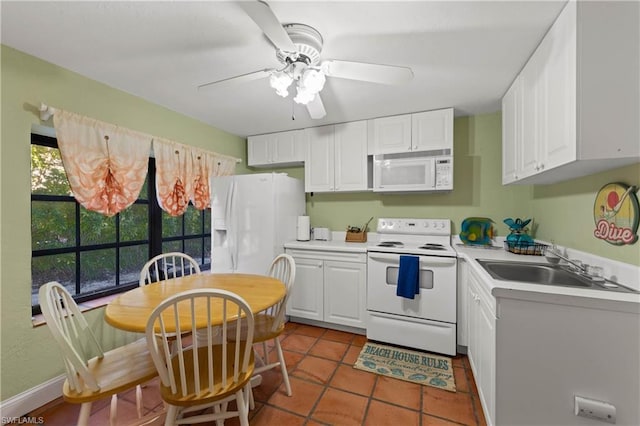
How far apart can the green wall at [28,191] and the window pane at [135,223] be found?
734 millimetres

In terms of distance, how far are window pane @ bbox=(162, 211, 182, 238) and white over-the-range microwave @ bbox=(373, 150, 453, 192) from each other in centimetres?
226

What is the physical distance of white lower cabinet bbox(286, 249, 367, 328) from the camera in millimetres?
2637

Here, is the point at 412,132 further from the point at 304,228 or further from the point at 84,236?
the point at 84,236

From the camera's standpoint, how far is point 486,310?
5.03 feet

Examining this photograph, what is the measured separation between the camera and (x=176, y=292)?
167cm

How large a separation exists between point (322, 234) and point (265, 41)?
7.07 feet

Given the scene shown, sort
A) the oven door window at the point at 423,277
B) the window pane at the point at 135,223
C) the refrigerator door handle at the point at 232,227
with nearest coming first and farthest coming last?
the oven door window at the point at 423,277, the window pane at the point at 135,223, the refrigerator door handle at the point at 232,227

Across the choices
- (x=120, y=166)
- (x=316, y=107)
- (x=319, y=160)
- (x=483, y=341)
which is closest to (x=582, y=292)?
(x=483, y=341)

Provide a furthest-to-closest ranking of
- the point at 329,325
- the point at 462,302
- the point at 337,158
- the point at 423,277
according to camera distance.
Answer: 1. the point at 337,158
2. the point at 329,325
3. the point at 423,277
4. the point at 462,302

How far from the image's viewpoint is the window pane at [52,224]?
75.5 inches

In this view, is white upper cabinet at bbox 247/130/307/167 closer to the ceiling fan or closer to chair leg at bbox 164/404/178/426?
the ceiling fan

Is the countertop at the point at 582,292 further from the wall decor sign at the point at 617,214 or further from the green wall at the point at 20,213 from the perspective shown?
the green wall at the point at 20,213

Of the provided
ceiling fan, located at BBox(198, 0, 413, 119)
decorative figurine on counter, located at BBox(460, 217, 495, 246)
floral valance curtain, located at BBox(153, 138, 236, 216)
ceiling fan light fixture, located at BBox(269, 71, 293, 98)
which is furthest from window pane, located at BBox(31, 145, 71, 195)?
decorative figurine on counter, located at BBox(460, 217, 495, 246)

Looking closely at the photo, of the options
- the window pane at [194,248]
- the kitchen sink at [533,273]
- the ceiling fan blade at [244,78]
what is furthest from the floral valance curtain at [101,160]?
the kitchen sink at [533,273]
